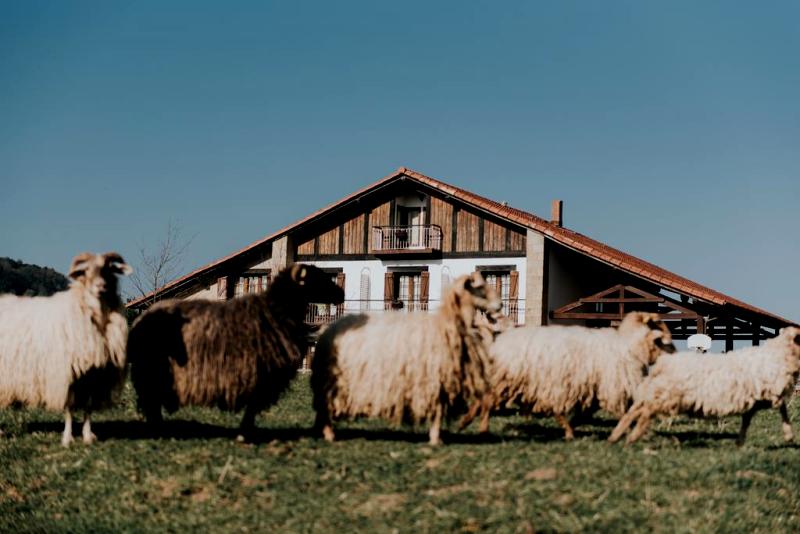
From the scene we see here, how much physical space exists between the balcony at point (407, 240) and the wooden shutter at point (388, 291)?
1.20m

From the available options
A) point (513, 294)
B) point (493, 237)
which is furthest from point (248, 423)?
point (493, 237)

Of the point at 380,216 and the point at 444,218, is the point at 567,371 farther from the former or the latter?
the point at 380,216

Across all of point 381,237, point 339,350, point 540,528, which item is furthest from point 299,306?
point 381,237

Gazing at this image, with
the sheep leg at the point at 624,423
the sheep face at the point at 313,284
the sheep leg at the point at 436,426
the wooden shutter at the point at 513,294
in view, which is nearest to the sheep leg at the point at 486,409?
the sheep leg at the point at 436,426

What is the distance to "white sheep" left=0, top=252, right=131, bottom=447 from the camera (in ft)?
35.7

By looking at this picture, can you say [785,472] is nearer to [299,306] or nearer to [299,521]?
[299,521]

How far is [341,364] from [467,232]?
26.5 meters

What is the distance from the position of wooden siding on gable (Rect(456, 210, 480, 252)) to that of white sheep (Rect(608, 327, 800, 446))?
82.9 ft

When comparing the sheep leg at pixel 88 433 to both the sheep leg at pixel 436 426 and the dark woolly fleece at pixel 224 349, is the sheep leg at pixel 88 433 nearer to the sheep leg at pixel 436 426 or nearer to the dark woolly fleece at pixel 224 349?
the dark woolly fleece at pixel 224 349

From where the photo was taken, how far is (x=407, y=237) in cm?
3816

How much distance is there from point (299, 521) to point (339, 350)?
9.47 ft

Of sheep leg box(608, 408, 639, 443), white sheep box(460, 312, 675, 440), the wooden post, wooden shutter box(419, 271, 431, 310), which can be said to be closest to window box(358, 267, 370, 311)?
wooden shutter box(419, 271, 431, 310)

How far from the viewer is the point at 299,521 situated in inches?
321

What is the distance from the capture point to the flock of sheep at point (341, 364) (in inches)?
411
